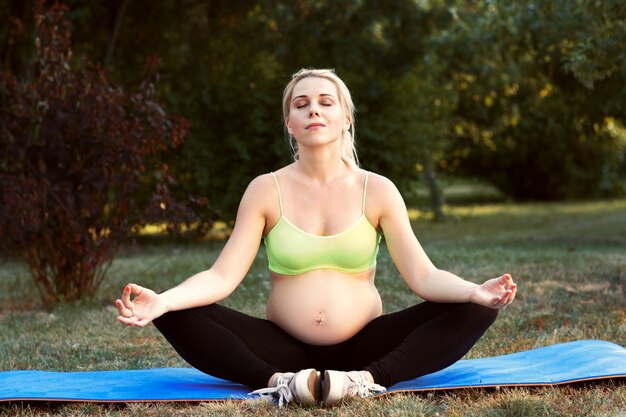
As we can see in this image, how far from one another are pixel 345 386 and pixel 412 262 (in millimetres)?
648

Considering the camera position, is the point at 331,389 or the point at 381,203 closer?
the point at 331,389

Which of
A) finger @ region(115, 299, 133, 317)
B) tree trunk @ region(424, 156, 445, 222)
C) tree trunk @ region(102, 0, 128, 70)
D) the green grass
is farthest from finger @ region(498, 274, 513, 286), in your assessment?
tree trunk @ region(424, 156, 445, 222)

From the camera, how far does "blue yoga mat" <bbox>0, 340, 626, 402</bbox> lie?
3.66 metres

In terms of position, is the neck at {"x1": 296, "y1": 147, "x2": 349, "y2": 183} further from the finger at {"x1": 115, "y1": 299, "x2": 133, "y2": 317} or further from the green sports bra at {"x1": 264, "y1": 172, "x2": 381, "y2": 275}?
the finger at {"x1": 115, "y1": 299, "x2": 133, "y2": 317}

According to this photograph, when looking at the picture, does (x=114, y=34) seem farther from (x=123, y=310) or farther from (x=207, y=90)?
(x=123, y=310)

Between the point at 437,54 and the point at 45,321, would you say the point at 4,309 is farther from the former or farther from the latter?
the point at 437,54

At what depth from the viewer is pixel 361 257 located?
3752mm

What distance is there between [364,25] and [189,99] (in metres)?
2.53

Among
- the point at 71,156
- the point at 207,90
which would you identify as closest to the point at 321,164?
the point at 71,156

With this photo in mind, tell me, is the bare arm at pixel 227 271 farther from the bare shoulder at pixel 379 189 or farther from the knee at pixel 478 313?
the knee at pixel 478 313

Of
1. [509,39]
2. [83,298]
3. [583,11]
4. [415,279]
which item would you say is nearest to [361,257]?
[415,279]

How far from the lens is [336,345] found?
385cm

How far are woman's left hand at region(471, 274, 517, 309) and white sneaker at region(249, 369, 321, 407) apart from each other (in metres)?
0.69

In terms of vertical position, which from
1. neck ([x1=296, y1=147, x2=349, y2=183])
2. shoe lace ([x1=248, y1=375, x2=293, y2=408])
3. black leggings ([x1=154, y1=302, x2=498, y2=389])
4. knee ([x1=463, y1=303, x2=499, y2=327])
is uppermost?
neck ([x1=296, y1=147, x2=349, y2=183])
